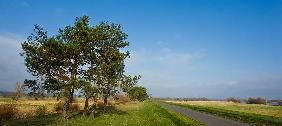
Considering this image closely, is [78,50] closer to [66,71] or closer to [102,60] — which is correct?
[66,71]

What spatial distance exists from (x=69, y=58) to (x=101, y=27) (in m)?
6.10

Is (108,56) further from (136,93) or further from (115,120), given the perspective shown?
(136,93)

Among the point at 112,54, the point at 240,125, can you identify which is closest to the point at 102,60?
the point at 112,54

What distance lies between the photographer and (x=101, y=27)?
42.2m

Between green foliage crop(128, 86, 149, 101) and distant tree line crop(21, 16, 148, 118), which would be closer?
distant tree line crop(21, 16, 148, 118)

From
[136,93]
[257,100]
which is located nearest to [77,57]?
[136,93]

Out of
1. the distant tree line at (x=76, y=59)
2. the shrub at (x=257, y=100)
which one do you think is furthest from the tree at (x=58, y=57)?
the shrub at (x=257, y=100)

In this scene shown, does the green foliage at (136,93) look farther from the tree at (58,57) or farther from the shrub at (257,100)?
the shrub at (257,100)

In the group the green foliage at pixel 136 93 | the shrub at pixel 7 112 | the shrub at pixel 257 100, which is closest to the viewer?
the shrub at pixel 7 112

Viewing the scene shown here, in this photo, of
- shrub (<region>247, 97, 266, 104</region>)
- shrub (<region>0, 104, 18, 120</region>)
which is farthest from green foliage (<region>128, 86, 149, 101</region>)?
shrub (<region>247, 97, 266, 104</region>)

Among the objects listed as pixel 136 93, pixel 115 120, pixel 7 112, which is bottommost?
pixel 115 120

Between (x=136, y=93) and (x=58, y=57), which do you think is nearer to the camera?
(x=58, y=57)

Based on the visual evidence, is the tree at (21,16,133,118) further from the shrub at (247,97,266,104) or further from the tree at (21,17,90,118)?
the shrub at (247,97,266,104)

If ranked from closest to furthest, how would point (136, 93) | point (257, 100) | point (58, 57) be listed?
point (58, 57), point (136, 93), point (257, 100)
